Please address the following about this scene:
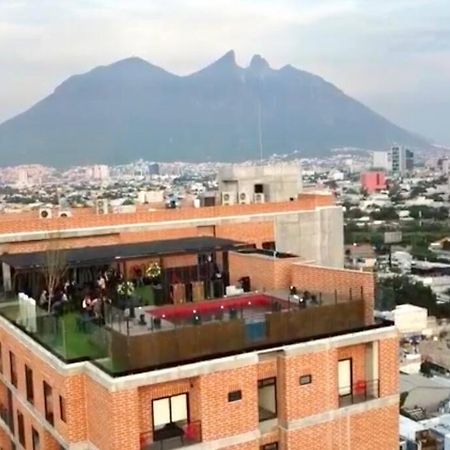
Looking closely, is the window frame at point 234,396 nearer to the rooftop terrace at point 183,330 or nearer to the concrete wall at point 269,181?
the rooftop terrace at point 183,330

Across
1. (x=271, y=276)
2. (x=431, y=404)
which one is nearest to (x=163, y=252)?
(x=271, y=276)

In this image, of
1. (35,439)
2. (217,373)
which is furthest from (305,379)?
(35,439)

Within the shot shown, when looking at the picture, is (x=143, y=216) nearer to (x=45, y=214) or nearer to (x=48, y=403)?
(x=45, y=214)

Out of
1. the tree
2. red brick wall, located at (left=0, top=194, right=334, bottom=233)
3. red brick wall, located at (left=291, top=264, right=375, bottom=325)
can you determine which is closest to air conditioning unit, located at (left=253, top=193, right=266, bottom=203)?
red brick wall, located at (left=0, top=194, right=334, bottom=233)

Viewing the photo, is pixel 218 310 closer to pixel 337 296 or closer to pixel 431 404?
pixel 337 296

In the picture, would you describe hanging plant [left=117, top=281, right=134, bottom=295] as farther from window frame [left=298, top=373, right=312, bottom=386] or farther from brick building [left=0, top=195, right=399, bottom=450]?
window frame [left=298, top=373, right=312, bottom=386]
